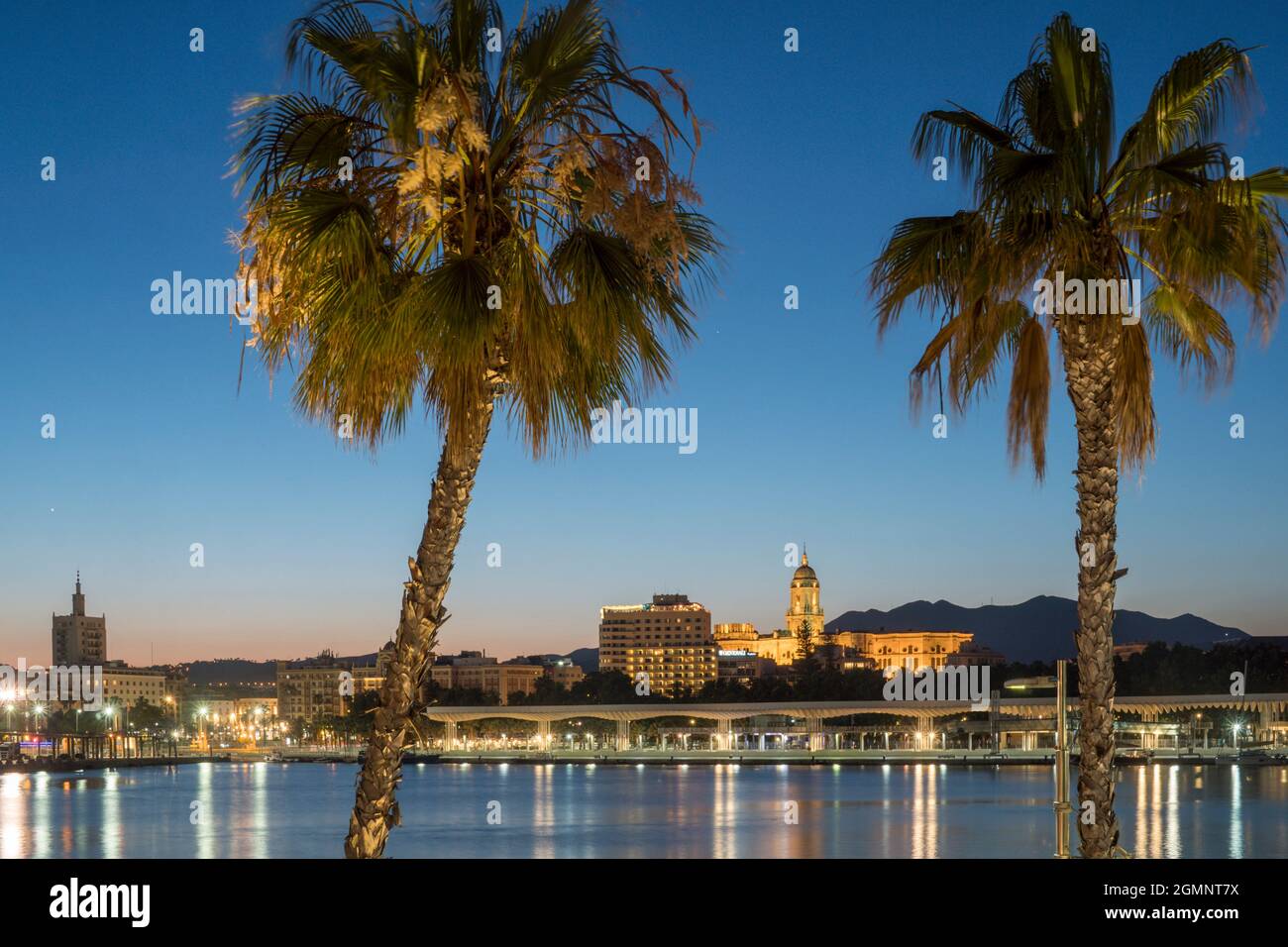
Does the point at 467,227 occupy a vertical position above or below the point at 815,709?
above

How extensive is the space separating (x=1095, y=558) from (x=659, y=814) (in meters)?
72.6

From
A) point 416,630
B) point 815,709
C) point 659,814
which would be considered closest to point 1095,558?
point 416,630

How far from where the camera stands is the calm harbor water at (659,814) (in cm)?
6475

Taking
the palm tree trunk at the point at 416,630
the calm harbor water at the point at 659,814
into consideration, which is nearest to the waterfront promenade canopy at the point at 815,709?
the calm harbor water at the point at 659,814

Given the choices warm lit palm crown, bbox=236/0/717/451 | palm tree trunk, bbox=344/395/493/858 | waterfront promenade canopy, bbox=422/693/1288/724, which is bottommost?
waterfront promenade canopy, bbox=422/693/1288/724

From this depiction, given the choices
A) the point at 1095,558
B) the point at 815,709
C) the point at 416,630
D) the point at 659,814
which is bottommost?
the point at 815,709

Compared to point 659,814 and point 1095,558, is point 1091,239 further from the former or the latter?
point 659,814

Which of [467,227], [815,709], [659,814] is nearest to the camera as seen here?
[467,227]

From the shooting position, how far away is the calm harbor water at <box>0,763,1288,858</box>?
64750mm

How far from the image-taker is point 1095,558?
11.9 meters

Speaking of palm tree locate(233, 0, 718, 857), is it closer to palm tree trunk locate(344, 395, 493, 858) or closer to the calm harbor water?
palm tree trunk locate(344, 395, 493, 858)

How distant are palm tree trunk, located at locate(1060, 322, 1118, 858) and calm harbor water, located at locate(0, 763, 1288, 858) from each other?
120 feet

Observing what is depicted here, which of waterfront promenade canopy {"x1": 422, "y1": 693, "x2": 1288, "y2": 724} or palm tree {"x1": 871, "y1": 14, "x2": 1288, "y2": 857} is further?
waterfront promenade canopy {"x1": 422, "y1": 693, "x2": 1288, "y2": 724}

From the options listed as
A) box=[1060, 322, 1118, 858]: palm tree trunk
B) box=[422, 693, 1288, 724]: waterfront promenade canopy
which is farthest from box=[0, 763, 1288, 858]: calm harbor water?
box=[1060, 322, 1118, 858]: palm tree trunk
